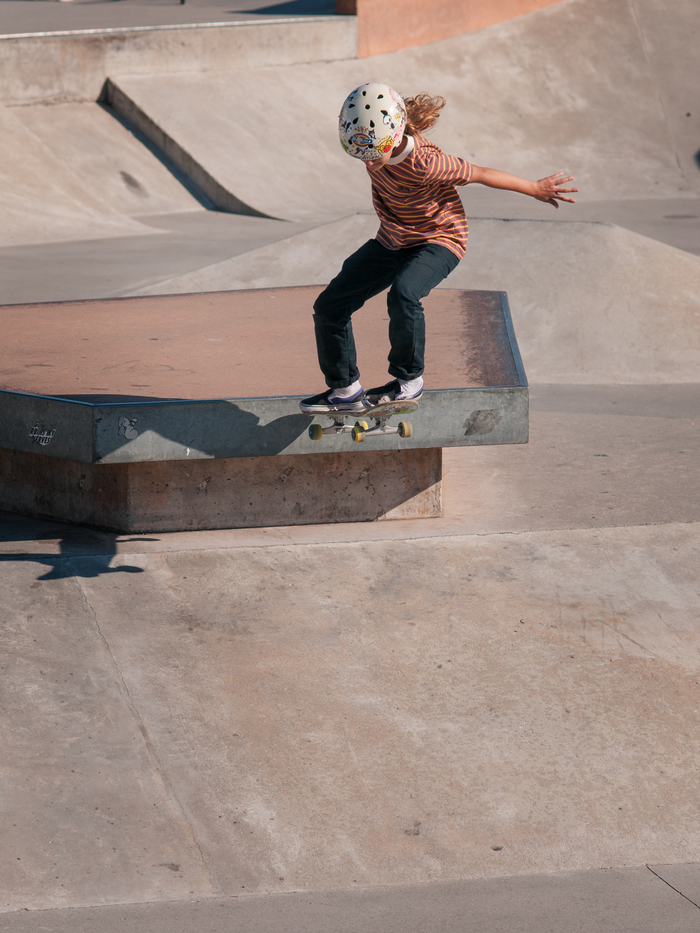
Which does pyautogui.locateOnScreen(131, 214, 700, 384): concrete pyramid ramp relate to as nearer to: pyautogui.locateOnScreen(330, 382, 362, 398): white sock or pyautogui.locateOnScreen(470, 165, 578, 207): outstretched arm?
pyautogui.locateOnScreen(330, 382, 362, 398): white sock

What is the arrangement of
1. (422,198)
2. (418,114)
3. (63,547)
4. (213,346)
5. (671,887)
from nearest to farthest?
(671,887), (418,114), (422,198), (63,547), (213,346)

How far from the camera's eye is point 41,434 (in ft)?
20.4

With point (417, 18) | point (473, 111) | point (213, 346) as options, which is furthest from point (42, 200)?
point (417, 18)

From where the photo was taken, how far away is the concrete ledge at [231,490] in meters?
6.90

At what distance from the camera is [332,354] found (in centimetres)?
574

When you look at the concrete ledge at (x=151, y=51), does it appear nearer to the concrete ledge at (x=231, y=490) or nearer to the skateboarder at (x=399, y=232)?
the concrete ledge at (x=231, y=490)

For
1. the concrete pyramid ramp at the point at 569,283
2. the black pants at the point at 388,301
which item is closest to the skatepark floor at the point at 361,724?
the black pants at the point at 388,301

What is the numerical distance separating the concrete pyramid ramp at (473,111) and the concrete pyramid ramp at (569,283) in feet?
15.5

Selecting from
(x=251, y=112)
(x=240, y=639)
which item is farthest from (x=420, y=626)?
(x=251, y=112)

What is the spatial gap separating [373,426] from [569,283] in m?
6.35

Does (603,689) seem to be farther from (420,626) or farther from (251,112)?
(251,112)

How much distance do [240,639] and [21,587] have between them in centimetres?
131

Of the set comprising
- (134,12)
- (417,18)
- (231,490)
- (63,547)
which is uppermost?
(134,12)

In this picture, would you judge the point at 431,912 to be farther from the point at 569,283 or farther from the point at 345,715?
the point at 569,283
